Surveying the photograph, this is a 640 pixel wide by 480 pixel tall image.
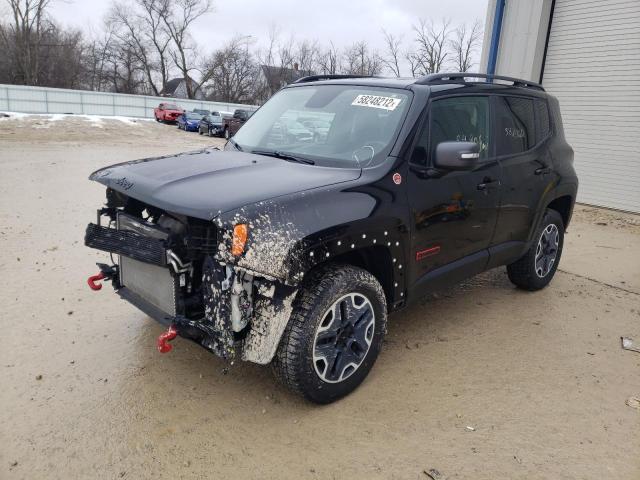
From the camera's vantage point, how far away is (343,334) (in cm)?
303

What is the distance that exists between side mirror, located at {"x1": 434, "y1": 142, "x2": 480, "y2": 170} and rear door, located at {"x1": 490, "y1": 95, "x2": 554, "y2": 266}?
3.17ft

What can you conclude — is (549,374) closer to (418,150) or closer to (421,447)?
(421,447)

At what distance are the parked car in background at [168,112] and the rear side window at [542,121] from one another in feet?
110

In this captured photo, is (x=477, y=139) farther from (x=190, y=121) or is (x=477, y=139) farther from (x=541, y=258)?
(x=190, y=121)

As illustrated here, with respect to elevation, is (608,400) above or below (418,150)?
below

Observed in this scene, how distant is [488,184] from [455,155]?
0.84 m

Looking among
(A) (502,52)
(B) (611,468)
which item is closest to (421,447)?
(B) (611,468)

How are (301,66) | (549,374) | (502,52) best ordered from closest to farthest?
(549,374) < (502,52) < (301,66)

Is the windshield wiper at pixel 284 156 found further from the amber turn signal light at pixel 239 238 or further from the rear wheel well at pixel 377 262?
the amber turn signal light at pixel 239 238

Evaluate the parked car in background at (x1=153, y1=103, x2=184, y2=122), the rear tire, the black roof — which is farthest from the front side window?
the parked car in background at (x1=153, y1=103, x2=184, y2=122)

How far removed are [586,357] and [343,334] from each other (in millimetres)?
2038

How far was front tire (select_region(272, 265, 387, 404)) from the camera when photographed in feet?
9.06

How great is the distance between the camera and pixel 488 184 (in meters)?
3.86

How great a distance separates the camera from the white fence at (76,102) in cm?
3369
